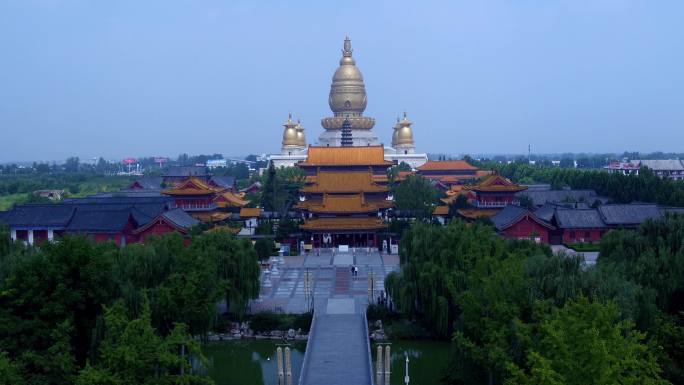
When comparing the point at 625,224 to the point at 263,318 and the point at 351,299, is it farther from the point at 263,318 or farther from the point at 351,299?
the point at 263,318

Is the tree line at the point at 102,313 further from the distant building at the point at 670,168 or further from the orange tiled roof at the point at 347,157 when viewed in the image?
the distant building at the point at 670,168

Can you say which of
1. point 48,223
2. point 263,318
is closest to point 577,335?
point 263,318

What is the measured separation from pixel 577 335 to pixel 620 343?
73 centimetres

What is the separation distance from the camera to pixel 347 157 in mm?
44031

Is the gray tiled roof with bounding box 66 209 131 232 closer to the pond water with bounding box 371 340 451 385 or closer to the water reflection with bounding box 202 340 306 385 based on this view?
the water reflection with bounding box 202 340 306 385

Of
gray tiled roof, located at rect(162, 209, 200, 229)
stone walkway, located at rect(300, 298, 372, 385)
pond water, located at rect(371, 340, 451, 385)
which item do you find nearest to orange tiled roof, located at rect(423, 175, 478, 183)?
gray tiled roof, located at rect(162, 209, 200, 229)

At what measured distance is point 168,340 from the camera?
512 inches

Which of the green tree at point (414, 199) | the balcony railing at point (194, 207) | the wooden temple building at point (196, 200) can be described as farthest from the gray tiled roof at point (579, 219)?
the balcony railing at point (194, 207)

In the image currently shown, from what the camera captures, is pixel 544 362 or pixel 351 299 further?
pixel 351 299

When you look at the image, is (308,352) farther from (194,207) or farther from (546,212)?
(546,212)

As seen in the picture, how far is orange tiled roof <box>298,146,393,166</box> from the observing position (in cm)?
4334

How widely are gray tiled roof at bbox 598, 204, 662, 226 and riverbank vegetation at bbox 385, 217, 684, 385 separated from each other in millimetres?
14799

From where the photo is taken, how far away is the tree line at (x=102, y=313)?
491 inches

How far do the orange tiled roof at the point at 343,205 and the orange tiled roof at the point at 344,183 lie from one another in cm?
49
